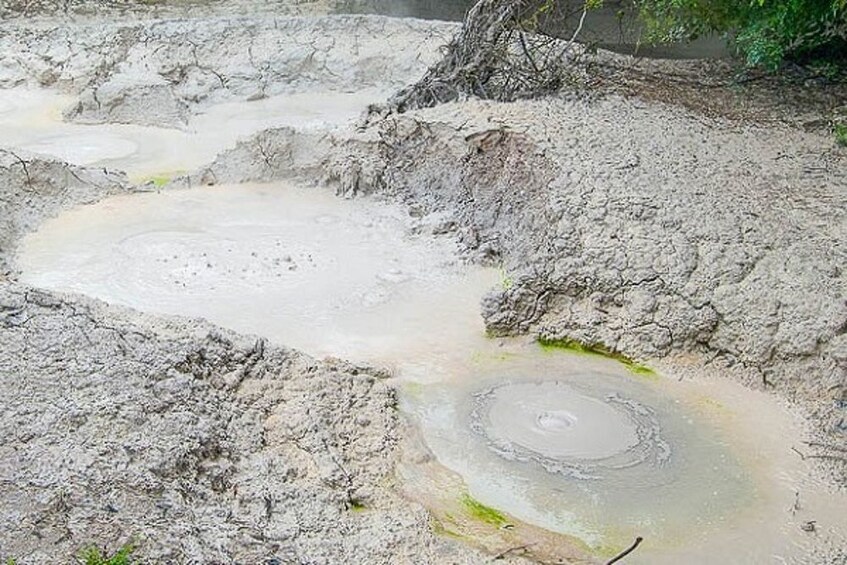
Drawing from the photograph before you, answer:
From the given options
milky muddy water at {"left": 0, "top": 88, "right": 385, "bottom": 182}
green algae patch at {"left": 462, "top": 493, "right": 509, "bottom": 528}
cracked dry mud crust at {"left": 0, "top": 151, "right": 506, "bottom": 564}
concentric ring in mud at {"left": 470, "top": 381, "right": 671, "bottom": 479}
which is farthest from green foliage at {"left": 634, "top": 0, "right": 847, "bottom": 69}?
green algae patch at {"left": 462, "top": 493, "right": 509, "bottom": 528}

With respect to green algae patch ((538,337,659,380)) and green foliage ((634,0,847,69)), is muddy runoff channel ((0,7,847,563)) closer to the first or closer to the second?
green algae patch ((538,337,659,380))

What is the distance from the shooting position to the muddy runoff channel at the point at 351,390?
13.4ft

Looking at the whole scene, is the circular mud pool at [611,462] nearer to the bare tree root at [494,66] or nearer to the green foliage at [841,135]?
the green foliage at [841,135]

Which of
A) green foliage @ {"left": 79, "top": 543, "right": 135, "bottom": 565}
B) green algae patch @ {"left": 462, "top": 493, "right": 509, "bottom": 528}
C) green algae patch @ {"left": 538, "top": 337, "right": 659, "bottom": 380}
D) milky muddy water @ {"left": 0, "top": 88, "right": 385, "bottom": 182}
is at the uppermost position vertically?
green foliage @ {"left": 79, "top": 543, "right": 135, "bottom": 565}

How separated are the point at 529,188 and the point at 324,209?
6.33ft

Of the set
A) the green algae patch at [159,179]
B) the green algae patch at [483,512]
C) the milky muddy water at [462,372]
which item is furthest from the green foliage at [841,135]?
the green algae patch at [159,179]

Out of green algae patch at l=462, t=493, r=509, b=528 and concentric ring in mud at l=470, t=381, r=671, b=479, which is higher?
concentric ring in mud at l=470, t=381, r=671, b=479

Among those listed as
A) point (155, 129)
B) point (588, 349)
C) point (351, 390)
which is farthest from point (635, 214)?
point (155, 129)

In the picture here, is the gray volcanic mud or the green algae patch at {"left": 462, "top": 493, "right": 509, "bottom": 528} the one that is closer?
the green algae patch at {"left": 462, "top": 493, "right": 509, "bottom": 528}

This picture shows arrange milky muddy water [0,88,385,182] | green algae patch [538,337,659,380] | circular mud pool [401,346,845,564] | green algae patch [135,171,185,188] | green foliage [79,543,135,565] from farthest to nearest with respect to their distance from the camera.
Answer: milky muddy water [0,88,385,182] → green algae patch [135,171,185,188] → green algae patch [538,337,659,380] → circular mud pool [401,346,845,564] → green foliage [79,543,135,565]

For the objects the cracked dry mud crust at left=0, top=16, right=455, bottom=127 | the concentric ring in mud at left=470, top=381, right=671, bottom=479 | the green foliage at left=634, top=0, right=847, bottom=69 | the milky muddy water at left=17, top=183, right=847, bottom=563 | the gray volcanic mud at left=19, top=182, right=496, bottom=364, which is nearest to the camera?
the milky muddy water at left=17, top=183, right=847, bottom=563

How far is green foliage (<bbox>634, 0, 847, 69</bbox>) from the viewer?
325 inches

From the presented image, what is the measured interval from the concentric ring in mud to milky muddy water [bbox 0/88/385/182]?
500 cm

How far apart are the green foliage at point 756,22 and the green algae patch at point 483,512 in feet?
17.4
